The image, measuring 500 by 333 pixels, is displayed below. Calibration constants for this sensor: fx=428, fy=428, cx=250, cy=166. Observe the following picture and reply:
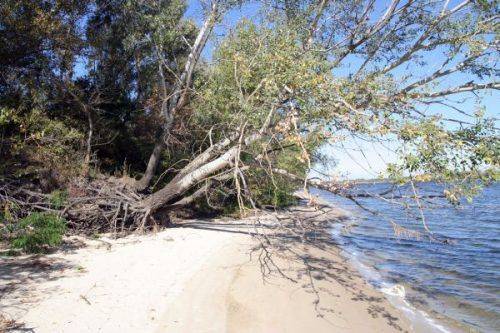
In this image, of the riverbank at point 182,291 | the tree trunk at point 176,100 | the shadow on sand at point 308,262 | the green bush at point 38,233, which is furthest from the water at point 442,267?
the tree trunk at point 176,100

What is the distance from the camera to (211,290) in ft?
24.1

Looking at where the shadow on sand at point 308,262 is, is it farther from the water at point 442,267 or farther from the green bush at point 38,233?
the green bush at point 38,233

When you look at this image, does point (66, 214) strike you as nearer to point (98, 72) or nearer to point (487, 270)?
point (98, 72)

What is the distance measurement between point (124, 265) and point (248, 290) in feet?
7.99

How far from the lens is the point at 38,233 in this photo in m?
8.63

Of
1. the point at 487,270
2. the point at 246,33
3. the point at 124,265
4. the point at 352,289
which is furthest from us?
the point at 487,270

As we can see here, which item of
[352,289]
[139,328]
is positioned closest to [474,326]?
[352,289]

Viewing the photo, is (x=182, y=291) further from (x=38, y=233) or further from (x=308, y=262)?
(x=308, y=262)

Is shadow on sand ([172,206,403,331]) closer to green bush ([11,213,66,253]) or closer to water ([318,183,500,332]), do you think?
water ([318,183,500,332])

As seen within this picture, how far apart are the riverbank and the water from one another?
111 cm

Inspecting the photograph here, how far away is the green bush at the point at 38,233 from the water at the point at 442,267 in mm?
6348

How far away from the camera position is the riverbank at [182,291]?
5.68 m

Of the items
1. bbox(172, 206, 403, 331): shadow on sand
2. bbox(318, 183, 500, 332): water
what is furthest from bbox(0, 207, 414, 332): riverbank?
bbox(318, 183, 500, 332): water

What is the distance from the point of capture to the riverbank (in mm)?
5676
